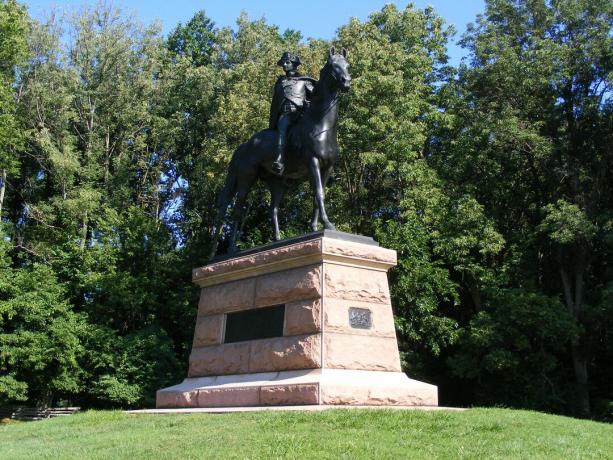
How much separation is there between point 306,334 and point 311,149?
2912 mm

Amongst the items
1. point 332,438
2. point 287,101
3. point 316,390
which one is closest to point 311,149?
point 287,101

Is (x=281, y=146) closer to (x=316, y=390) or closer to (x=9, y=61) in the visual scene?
(x=316, y=390)

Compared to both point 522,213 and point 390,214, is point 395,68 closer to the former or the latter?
point 390,214

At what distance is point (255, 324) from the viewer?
10.3m

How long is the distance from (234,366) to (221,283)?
1.47 m

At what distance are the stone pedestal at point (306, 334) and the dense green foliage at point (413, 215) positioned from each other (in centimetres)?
1057

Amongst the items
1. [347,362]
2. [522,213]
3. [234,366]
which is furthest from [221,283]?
[522,213]

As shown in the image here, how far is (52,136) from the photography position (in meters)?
28.2

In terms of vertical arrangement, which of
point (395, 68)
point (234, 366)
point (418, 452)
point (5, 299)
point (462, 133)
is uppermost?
point (395, 68)

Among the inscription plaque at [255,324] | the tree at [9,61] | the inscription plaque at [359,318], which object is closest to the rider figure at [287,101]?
the inscription plaque at [255,324]

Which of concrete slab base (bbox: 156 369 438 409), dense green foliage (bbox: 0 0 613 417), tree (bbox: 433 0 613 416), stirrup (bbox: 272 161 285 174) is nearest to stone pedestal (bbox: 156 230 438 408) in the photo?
concrete slab base (bbox: 156 369 438 409)

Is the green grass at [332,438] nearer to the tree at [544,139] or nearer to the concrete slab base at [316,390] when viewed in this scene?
the concrete slab base at [316,390]

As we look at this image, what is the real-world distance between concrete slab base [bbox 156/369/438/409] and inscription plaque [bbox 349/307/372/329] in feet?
2.10

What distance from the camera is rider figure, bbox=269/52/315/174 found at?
36.7ft
